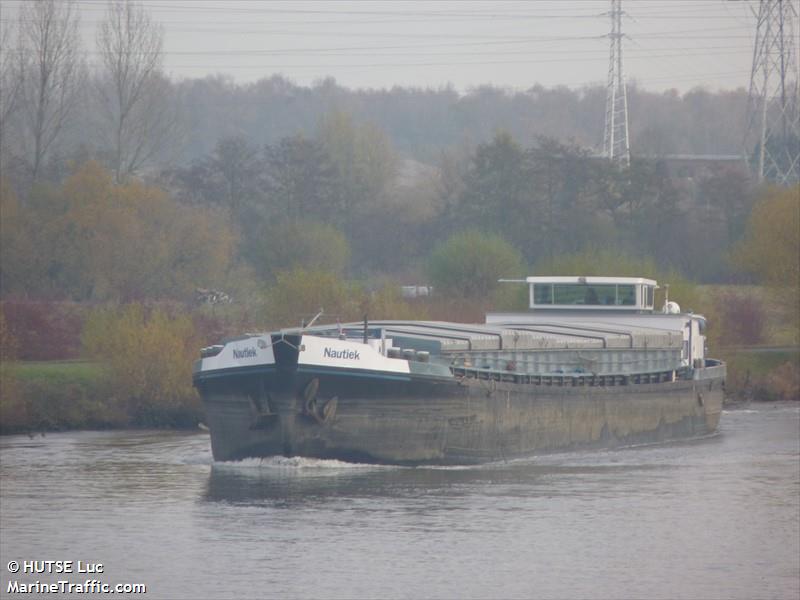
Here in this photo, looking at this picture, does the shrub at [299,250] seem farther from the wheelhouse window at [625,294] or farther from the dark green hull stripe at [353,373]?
the dark green hull stripe at [353,373]

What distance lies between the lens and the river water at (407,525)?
23.7 metres

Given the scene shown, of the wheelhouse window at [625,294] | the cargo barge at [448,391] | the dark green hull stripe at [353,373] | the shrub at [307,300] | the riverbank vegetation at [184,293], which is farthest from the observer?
the shrub at [307,300]

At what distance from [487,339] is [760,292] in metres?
33.9

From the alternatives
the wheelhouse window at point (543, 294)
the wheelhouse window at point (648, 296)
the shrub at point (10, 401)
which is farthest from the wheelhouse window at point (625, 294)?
the shrub at point (10, 401)

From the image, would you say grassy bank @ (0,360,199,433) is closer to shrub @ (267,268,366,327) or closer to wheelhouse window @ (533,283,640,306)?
shrub @ (267,268,366,327)

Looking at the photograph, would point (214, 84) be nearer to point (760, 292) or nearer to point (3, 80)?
point (3, 80)

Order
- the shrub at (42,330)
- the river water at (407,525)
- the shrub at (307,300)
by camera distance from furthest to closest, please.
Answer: the shrub at (42,330) → the shrub at (307,300) → the river water at (407,525)

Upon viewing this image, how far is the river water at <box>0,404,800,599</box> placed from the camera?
23734 mm

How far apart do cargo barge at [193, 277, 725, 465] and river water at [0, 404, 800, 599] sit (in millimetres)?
626

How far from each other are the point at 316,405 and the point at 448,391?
3.36 m

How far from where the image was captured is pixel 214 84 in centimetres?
19088

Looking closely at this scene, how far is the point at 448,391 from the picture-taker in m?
34.6

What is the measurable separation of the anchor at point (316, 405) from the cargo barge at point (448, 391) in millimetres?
21

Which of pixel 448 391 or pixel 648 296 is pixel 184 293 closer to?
pixel 648 296
